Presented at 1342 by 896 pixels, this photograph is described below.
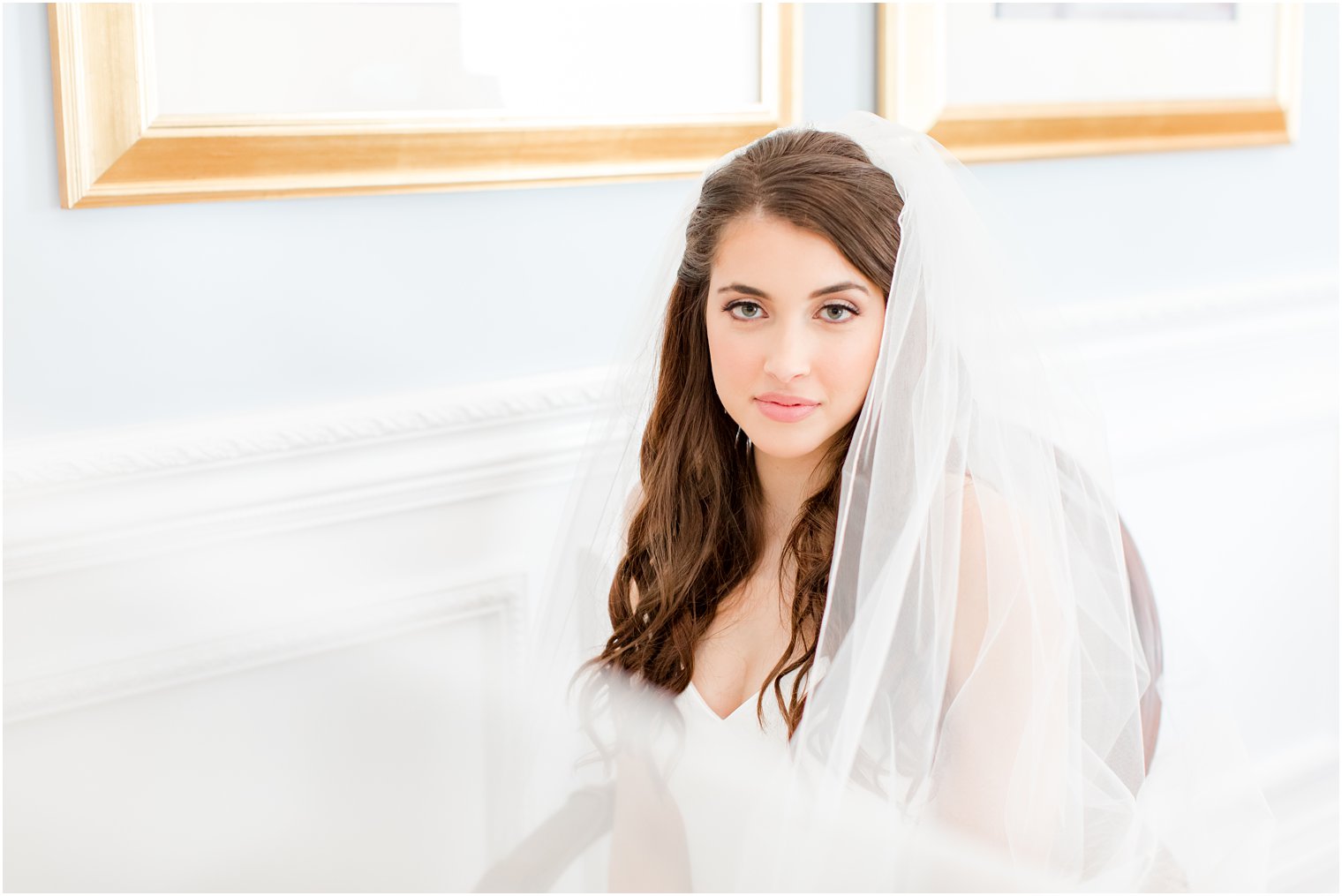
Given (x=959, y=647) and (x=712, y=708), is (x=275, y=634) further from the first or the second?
(x=959, y=647)

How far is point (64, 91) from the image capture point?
1227 millimetres

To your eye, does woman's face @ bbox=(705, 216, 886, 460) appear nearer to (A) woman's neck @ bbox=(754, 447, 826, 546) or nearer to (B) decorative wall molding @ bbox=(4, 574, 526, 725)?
(A) woman's neck @ bbox=(754, 447, 826, 546)

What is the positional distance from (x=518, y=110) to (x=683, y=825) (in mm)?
861

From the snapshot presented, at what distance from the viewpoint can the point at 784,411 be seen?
4.40ft

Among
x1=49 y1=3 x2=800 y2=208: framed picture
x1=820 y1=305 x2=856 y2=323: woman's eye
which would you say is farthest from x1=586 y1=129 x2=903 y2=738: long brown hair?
x1=49 y1=3 x2=800 y2=208: framed picture

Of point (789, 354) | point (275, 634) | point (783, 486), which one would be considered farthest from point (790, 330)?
point (275, 634)

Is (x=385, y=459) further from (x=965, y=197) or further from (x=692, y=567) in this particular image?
(x=965, y=197)

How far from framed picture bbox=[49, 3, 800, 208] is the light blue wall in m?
0.03

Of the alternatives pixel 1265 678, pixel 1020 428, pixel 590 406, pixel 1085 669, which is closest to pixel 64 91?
pixel 590 406

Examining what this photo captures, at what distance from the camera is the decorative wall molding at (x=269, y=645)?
1.33 m

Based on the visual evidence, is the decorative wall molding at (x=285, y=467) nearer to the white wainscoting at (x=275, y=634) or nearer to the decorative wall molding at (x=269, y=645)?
the white wainscoting at (x=275, y=634)

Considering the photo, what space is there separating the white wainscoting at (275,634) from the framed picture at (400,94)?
253mm

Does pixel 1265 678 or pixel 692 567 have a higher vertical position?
pixel 692 567

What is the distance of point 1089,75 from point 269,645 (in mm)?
1391
